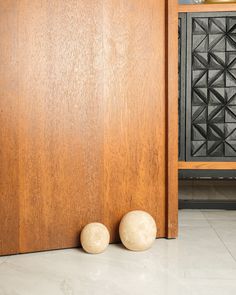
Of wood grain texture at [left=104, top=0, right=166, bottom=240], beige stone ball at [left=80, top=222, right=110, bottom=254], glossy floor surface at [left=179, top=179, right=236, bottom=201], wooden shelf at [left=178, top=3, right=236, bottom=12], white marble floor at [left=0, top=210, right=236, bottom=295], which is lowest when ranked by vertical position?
glossy floor surface at [left=179, top=179, right=236, bottom=201]

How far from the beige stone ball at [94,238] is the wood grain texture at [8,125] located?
8.5 inches

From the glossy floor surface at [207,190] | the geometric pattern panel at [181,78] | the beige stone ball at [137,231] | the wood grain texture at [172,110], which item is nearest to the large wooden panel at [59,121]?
the beige stone ball at [137,231]

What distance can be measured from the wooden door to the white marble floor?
0.31 feet

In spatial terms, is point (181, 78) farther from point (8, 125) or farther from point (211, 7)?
point (8, 125)

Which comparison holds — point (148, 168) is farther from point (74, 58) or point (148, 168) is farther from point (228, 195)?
point (228, 195)

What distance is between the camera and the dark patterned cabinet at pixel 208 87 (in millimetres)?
1473

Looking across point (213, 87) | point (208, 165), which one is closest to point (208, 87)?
point (213, 87)

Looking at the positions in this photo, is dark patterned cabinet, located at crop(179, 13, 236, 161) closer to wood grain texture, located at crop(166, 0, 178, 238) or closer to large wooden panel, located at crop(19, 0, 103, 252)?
wood grain texture, located at crop(166, 0, 178, 238)

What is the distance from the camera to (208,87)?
1.49m

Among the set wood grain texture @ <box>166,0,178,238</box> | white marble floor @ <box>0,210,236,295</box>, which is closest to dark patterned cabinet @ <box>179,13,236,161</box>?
wood grain texture @ <box>166,0,178,238</box>

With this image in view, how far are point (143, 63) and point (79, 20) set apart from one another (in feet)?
0.83

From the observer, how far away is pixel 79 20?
1127mm

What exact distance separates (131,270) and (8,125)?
0.55 m

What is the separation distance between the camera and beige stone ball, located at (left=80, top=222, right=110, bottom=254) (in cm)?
109
